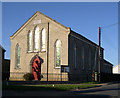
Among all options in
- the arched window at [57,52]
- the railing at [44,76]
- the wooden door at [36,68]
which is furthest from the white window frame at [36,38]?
the railing at [44,76]

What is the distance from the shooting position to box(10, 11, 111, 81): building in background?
93.9 feet

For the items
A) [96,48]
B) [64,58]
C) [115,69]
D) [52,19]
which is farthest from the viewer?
[115,69]

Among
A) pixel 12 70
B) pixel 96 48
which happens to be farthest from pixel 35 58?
pixel 96 48

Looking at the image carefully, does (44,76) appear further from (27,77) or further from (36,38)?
(36,38)

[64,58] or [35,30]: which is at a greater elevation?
[35,30]

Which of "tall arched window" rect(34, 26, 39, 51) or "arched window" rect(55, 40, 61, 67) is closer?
"arched window" rect(55, 40, 61, 67)

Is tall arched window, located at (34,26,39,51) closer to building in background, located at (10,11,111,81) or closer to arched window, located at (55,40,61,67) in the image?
building in background, located at (10,11,111,81)

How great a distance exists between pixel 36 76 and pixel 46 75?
2395 millimetres

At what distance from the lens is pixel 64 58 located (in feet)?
92.8

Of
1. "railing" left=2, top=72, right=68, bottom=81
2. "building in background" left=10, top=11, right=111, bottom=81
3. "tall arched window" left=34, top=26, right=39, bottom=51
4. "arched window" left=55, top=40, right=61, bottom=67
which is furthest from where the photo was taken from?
"tall arched window" left=34, top=26, right=39, bottom=51

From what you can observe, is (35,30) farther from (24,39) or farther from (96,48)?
(96,48)

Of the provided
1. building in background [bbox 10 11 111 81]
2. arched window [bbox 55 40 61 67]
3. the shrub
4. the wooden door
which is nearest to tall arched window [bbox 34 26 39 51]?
building in background [bbox 10 11 111 81]

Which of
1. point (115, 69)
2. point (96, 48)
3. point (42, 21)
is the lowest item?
point (115, 69)

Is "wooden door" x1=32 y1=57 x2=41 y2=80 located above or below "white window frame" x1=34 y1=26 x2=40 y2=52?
below
